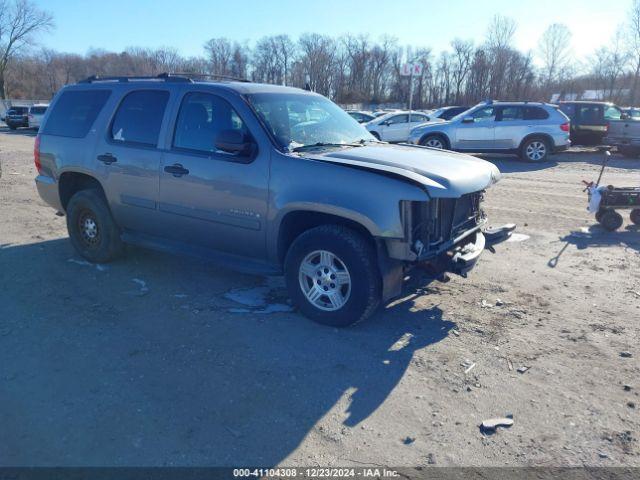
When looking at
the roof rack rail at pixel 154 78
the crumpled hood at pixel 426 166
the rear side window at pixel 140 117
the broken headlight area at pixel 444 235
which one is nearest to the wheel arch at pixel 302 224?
the broken headlight area at pixel 444 235

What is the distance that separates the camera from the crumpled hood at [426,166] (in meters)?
4.00

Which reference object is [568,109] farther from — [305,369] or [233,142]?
[305,369]

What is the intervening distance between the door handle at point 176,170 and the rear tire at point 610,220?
6118 mm

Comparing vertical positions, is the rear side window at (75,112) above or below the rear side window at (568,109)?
below

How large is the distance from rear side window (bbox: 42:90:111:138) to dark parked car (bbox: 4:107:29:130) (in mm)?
32558

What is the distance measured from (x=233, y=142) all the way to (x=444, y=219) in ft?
6.26

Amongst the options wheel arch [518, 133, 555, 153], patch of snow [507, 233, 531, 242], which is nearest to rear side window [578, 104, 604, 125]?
wheel arch [518, 133, 555, 153]

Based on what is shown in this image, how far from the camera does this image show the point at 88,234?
6164 millimetres

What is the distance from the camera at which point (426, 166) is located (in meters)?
4.36

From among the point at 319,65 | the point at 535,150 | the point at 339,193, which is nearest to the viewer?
the point at 339,193

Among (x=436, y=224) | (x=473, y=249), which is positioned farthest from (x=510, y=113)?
(x=436, y=224)

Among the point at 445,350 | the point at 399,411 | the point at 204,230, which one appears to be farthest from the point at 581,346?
the point at 204,230

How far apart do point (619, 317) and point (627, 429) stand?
1.85m

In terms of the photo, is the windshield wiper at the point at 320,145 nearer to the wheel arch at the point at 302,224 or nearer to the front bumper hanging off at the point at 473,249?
the wheel arch at the point at 302,224
